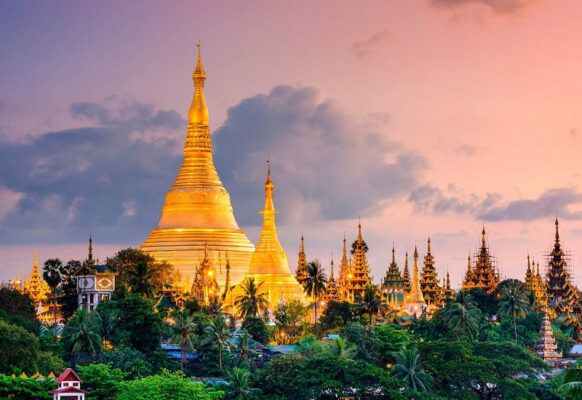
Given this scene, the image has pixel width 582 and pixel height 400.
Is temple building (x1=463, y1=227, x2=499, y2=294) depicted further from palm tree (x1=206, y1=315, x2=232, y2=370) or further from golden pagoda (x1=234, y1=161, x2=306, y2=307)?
palm tree (x1=206, y1=315, x2=232, y2=370)

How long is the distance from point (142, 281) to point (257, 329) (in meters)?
10.6

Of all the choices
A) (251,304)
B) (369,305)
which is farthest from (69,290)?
(369,305)

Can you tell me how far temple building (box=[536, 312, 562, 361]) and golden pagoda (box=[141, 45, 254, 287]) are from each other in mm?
34005

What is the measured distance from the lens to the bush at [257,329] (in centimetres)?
10450

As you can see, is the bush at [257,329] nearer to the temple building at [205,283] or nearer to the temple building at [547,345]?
the temple building at [205,283]

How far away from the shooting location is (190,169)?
144 meters

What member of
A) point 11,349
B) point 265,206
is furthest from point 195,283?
point 11,349

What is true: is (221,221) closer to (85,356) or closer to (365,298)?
(365,298)

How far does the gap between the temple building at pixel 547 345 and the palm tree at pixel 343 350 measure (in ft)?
92.2

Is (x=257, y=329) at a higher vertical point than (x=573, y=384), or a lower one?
higher

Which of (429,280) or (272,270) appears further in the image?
(429,280)

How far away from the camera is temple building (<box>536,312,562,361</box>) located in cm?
11369

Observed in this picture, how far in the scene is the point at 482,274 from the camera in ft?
508

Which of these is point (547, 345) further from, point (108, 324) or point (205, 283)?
point (108, 324)
